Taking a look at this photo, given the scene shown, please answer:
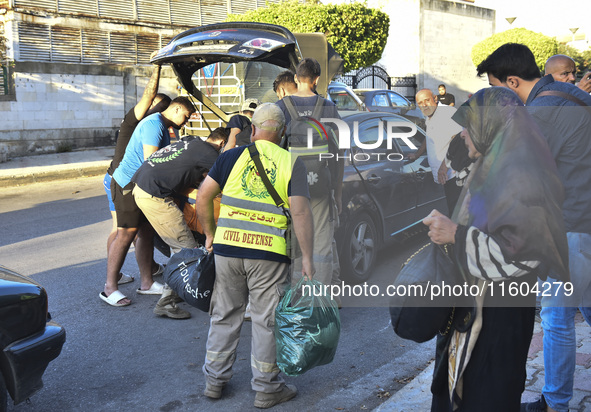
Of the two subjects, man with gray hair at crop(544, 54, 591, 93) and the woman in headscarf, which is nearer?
the woman in headscarf

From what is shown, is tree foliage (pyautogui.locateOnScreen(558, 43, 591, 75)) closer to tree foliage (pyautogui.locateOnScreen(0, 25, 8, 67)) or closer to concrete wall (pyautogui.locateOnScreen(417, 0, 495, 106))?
concrete wall (pyautogui.locateOnScreen(417, 0, 495, 106))

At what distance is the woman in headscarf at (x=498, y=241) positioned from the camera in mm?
2350

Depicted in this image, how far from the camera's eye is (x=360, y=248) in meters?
5.82

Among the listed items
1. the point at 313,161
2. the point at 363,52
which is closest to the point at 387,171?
the point at 313,161

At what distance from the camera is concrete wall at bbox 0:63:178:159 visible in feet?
52.6

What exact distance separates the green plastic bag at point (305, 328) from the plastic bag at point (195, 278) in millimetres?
571

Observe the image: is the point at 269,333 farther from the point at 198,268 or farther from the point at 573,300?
the point at 573,300

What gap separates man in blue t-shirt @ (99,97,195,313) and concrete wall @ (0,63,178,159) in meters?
11.2

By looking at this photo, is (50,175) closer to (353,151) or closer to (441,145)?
(353,151)

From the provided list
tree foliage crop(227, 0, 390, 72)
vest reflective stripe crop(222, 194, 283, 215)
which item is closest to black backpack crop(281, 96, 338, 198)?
vest reflective stripe crop(222, 194, 283, 215)

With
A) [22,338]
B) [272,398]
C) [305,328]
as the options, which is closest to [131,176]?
[22,338]

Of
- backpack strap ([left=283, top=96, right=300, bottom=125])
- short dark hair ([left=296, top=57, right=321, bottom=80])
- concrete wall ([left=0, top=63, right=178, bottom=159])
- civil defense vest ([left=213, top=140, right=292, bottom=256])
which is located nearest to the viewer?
civil defense vest ([left=213, top=140, right=292, bottom=256])

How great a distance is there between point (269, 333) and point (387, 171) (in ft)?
4.25

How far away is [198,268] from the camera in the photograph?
4.07 meters
